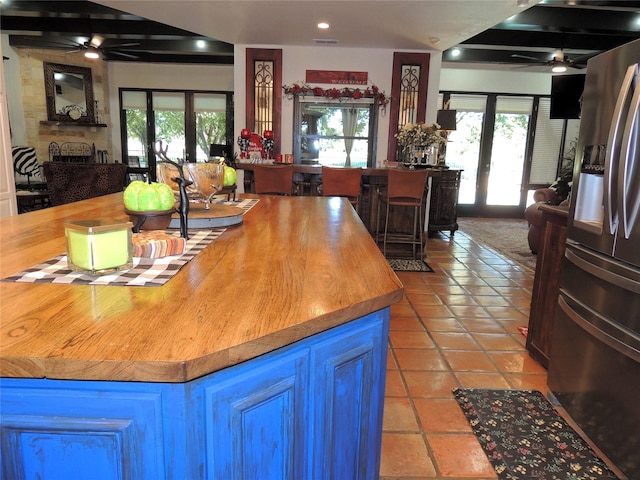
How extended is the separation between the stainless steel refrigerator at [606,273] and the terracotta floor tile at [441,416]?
0.53 metres

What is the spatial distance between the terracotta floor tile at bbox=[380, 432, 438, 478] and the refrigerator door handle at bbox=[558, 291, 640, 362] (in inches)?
34.5

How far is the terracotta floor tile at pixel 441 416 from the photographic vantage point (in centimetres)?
210

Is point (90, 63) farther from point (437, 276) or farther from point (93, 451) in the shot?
point (93, 451)

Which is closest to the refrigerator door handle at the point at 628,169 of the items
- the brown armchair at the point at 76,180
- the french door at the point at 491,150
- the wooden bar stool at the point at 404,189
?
the wooden bar stool at the point at 404,189

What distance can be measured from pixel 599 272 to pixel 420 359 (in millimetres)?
1198

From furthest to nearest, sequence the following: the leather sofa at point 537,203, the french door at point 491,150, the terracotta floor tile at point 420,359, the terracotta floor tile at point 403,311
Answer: the french door at point 491,150, the leather sofa at point 537,203, the terracotta floor tile at point 403,311, the terracotta floor tile at point 420,359

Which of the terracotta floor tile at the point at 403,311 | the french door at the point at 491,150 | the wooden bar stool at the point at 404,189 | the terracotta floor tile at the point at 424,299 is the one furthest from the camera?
the french door at the point at 491,150

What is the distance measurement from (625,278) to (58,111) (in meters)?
9.67

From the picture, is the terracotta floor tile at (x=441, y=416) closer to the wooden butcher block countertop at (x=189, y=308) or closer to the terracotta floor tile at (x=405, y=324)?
the terracotta floor tile at (x=405, y=324)

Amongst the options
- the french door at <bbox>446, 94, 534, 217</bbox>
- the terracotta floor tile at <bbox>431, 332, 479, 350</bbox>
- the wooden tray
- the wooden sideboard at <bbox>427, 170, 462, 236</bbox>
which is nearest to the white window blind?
the french door at <bbox>446, 94, 534, 217</bbox>

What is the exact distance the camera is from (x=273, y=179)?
176 inches

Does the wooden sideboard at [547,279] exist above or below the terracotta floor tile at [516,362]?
above

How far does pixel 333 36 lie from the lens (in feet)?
19.8

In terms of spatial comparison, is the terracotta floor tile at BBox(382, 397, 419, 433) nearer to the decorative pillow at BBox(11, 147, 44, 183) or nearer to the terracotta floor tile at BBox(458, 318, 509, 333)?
the terracotta floor tile at BBox(458, 318, 509, 333)
